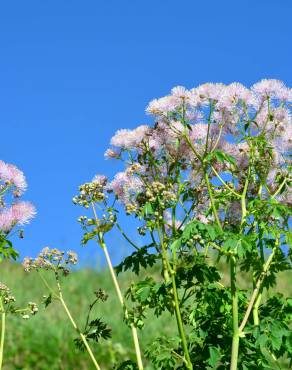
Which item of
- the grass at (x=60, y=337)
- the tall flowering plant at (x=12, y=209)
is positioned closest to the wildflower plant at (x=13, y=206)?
the tall flowering plant at (x=12, y=209)

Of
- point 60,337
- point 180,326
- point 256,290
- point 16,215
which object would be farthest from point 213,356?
point 60,337

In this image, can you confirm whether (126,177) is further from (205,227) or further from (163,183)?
(205,227)

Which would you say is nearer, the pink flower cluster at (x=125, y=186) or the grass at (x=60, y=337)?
the pink flower cluster at (x=125, y=186)

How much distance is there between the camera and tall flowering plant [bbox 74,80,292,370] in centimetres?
428

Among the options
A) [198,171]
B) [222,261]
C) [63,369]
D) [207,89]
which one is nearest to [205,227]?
[198,171]

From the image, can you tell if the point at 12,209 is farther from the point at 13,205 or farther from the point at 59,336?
the point at 59,336

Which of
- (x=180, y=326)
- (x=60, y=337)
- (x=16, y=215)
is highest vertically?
(x=60, y=337)

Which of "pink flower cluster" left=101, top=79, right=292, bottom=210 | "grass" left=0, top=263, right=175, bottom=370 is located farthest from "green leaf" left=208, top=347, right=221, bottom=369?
"grass" left=0, top=263, right=175, bottom=370

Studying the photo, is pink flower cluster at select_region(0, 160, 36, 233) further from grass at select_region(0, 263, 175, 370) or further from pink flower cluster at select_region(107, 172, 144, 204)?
grass at select_region(0, 263, 175, 370)

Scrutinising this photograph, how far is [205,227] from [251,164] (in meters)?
0.77

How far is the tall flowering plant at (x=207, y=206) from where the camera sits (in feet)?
14.0

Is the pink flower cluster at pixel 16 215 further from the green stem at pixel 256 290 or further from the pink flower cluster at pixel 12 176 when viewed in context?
the green stem at pixel 256 290

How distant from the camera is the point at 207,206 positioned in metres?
4.75

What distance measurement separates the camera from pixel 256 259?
461 cm
